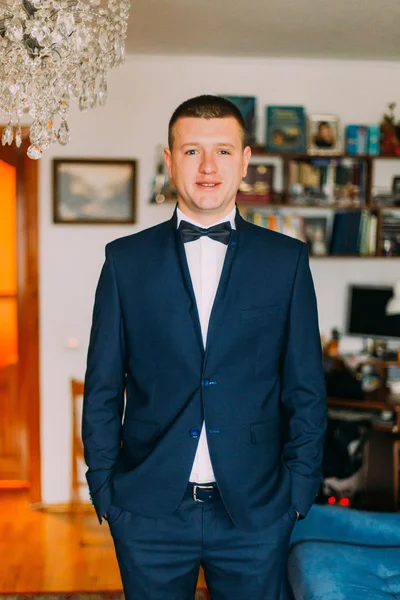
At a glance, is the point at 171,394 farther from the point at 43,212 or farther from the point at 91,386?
the point at 43,212

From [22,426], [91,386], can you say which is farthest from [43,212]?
[91,386]

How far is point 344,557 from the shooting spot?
2033 mm

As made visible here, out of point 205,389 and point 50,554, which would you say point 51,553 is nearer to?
point 50,554

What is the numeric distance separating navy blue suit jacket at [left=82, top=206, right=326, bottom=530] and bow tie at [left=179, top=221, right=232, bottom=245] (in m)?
0.02

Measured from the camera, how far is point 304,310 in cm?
160

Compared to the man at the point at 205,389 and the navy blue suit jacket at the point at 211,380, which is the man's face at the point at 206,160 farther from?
the navy blue suit jacket at the point at 211,380

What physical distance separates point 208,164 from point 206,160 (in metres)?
0.01

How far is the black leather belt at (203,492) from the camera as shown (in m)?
1.52

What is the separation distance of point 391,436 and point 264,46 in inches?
88.0

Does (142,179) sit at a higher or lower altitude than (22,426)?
higher

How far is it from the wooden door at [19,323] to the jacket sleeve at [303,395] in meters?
2.48

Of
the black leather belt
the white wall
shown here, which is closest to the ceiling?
the white wall

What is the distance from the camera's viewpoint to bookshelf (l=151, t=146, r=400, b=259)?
3635mm

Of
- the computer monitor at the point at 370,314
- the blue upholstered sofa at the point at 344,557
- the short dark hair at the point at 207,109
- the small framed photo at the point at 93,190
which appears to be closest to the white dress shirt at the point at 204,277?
the short dark hair at the point at 207,109
